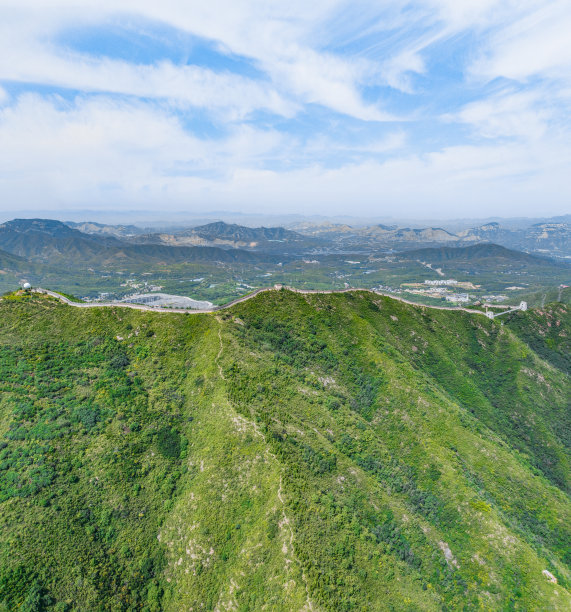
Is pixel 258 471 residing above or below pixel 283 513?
above

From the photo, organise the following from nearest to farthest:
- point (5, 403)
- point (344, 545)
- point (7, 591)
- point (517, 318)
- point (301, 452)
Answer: point (7, 591), point (344, 545), point (301, 452), point (5, 403), point (517, 318)

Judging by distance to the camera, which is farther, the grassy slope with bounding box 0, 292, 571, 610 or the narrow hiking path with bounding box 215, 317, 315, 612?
the grassy slope with bounding box 0, 292, 571, 610

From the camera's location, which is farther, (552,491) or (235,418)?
(552,491)

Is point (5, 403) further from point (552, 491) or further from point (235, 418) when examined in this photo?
point (552, 491)

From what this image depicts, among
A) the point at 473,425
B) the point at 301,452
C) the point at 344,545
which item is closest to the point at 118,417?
the point at 301,452

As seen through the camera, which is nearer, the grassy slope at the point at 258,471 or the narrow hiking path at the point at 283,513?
the narrow hiking path at the point at 283,513

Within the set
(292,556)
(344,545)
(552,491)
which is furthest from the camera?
(552,491)

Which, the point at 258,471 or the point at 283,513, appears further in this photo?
the point at 258,471

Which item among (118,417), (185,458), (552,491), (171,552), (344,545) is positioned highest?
(118,417)
